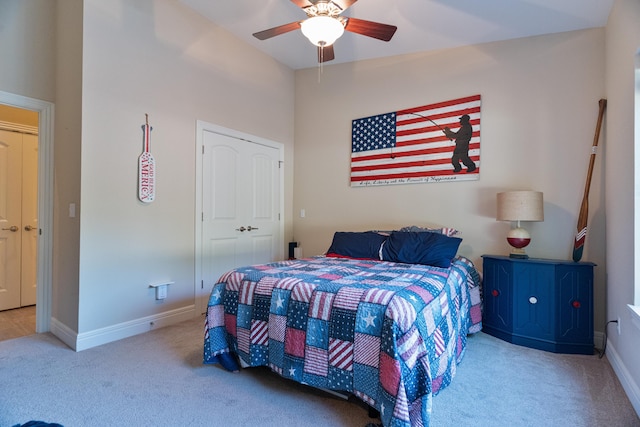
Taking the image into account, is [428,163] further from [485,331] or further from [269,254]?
[269,254]

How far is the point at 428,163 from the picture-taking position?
3.79m

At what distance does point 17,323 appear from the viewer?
3.31m

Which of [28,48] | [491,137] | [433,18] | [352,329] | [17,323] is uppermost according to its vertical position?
[433,18]

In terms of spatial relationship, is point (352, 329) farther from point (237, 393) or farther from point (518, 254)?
point (518, 254)

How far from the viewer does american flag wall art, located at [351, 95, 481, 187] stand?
11.8ft

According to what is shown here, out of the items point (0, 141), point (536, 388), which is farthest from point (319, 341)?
point (0, 141)

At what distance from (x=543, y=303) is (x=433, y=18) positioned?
2.72 m

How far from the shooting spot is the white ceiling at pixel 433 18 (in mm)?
2926

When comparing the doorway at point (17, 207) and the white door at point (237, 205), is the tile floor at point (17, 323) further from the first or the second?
the white door at point (237, 205)

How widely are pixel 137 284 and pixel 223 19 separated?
2744mm

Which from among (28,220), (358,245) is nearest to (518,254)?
(358,245)

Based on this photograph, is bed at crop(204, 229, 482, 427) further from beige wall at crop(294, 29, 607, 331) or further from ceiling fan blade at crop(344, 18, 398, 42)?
ceiling fan blade at crop(344, 18, 398, 42)

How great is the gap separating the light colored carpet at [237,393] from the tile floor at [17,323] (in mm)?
426

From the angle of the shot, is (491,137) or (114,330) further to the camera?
(491,137)
